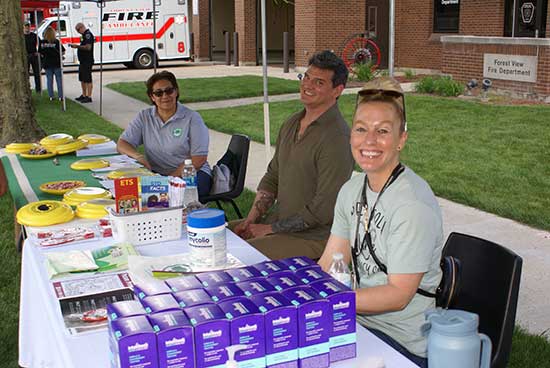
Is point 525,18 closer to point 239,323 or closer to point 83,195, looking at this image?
point 83,195

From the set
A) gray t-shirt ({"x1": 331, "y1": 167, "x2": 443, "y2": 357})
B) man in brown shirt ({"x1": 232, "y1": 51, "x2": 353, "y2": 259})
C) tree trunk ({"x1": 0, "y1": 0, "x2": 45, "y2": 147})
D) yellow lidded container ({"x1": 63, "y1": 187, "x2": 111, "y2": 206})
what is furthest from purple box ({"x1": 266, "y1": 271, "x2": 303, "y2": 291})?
tree trunk ({"x1": 0, "y1": 0, "x2": 45, "y2": 147})

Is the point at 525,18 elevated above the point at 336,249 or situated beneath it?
elevated above

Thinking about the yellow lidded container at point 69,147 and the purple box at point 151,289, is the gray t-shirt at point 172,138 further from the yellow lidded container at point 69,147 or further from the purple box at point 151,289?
the purple box at point 151,289

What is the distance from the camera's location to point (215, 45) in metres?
36.0

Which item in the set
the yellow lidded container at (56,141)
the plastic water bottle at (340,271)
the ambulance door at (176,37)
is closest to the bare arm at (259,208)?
the plastic water bottle at (340,271)

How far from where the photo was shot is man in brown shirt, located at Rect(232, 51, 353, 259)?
12.5 feet

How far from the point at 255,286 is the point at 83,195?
7.29 feet

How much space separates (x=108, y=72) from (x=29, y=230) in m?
22.6

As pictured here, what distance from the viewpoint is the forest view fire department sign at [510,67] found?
13648 mm

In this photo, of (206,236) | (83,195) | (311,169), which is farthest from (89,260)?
(311,169)

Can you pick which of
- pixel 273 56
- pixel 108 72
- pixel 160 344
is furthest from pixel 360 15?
pixel 160 344

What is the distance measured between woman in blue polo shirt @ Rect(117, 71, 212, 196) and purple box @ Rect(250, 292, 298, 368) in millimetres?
3558

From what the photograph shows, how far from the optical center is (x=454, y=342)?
5.88 feet

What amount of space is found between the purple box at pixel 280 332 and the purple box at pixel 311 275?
0.17 meters
